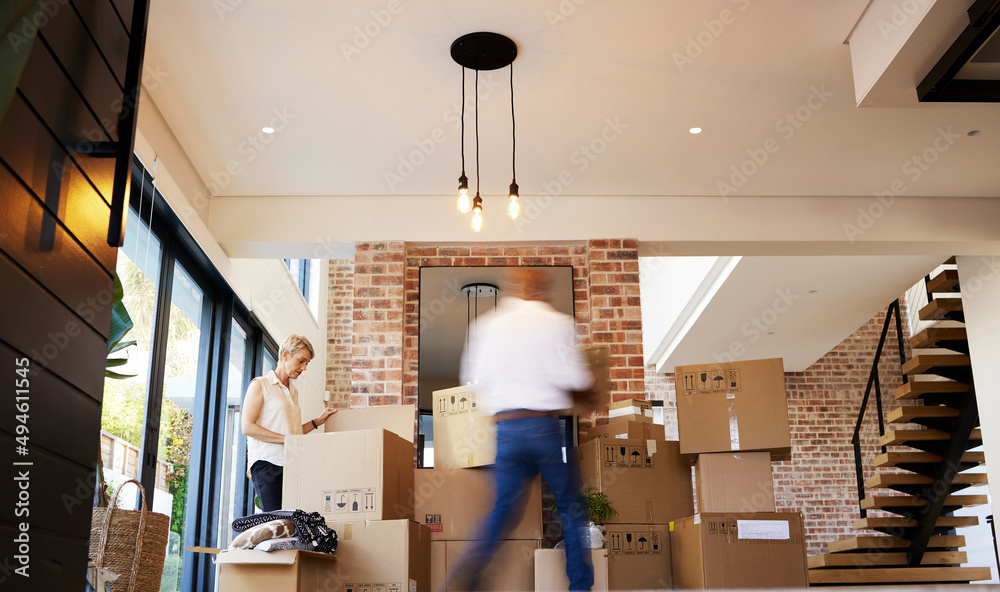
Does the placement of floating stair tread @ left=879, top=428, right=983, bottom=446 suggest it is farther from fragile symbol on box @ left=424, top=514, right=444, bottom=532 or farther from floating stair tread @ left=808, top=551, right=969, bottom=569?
fragile symbol on box @ left=424, top=514, right=444, bottom=532

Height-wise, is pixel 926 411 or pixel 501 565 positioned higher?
pixel 926 411

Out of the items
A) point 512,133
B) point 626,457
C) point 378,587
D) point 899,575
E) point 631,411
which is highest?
point 512,133

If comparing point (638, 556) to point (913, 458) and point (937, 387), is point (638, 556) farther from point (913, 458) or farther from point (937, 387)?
point (913, 458)

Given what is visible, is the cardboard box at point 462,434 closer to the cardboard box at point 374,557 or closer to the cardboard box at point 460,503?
the cardboard box at point 460,503

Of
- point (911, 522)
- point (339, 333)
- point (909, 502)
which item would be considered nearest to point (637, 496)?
point (909, 502)

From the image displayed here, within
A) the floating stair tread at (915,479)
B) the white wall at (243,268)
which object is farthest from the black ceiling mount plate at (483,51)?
the floating stair tread at (915,479)

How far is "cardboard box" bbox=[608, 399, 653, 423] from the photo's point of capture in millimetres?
4617

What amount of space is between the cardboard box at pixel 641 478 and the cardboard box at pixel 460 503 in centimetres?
35

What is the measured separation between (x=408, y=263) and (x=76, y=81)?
398cm

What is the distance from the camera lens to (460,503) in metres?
4.19

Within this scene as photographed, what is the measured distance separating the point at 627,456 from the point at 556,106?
1861 millimetres

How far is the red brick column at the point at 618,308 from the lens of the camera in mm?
5168

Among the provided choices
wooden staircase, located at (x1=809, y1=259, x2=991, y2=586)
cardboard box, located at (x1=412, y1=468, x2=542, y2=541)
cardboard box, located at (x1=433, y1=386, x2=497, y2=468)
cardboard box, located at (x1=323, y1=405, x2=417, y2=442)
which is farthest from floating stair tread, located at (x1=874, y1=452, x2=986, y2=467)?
cardboard box, located at (x1=323, y1=405, x2=417, y2=442)

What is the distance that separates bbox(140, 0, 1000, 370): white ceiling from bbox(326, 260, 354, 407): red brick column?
3.18 meters
